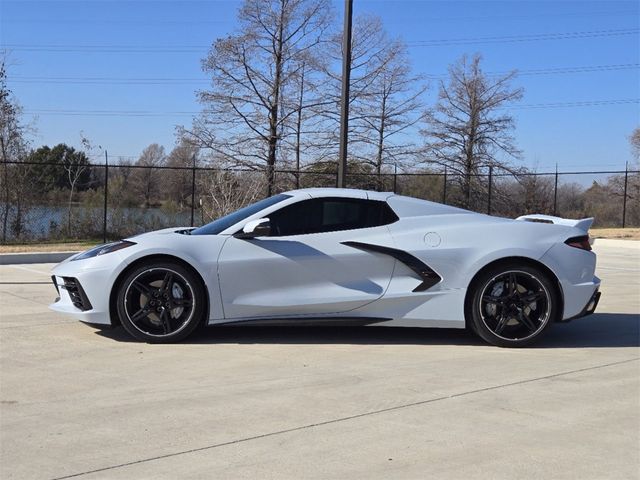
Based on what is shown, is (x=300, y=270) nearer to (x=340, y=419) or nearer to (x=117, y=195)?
(x=340, y=419)

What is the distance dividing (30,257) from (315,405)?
1034 centimetres

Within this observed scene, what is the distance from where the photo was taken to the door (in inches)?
239

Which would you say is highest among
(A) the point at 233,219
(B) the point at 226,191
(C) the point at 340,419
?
(B) the point at 226,191

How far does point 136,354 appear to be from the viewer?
5777 millimetres

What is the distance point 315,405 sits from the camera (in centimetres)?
448

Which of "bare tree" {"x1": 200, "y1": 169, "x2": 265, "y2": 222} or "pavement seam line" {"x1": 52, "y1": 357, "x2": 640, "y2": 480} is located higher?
"bare tree" {"x1": 200, "y1": 169, "x2": 265, "y2": 222}

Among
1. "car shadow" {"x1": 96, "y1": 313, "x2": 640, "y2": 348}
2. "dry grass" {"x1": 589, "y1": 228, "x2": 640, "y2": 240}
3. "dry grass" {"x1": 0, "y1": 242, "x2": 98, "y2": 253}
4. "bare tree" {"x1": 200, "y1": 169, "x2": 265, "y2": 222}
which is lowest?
"car shadow" {"x1": 96, "y1": 313, "x2": 640, "y2": 348}

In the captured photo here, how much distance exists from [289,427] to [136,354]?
2213 mm

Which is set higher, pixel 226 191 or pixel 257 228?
pixel 226 191

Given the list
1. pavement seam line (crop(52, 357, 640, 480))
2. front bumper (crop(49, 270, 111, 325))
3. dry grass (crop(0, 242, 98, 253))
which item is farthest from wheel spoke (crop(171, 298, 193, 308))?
dry grass (crop(0, 242, 98, 253))

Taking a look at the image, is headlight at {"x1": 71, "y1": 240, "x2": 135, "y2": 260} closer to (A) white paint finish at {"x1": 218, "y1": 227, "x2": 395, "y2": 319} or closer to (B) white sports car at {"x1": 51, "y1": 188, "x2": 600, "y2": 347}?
(B) white sports car at {"x1": 51, "y1": 188, "x2": 600, "y2": 347}

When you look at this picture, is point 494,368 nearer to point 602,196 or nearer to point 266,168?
point 266,168

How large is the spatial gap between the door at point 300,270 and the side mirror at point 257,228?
87mm

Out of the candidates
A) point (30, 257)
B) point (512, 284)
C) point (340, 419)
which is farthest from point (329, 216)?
point (30, 257)
